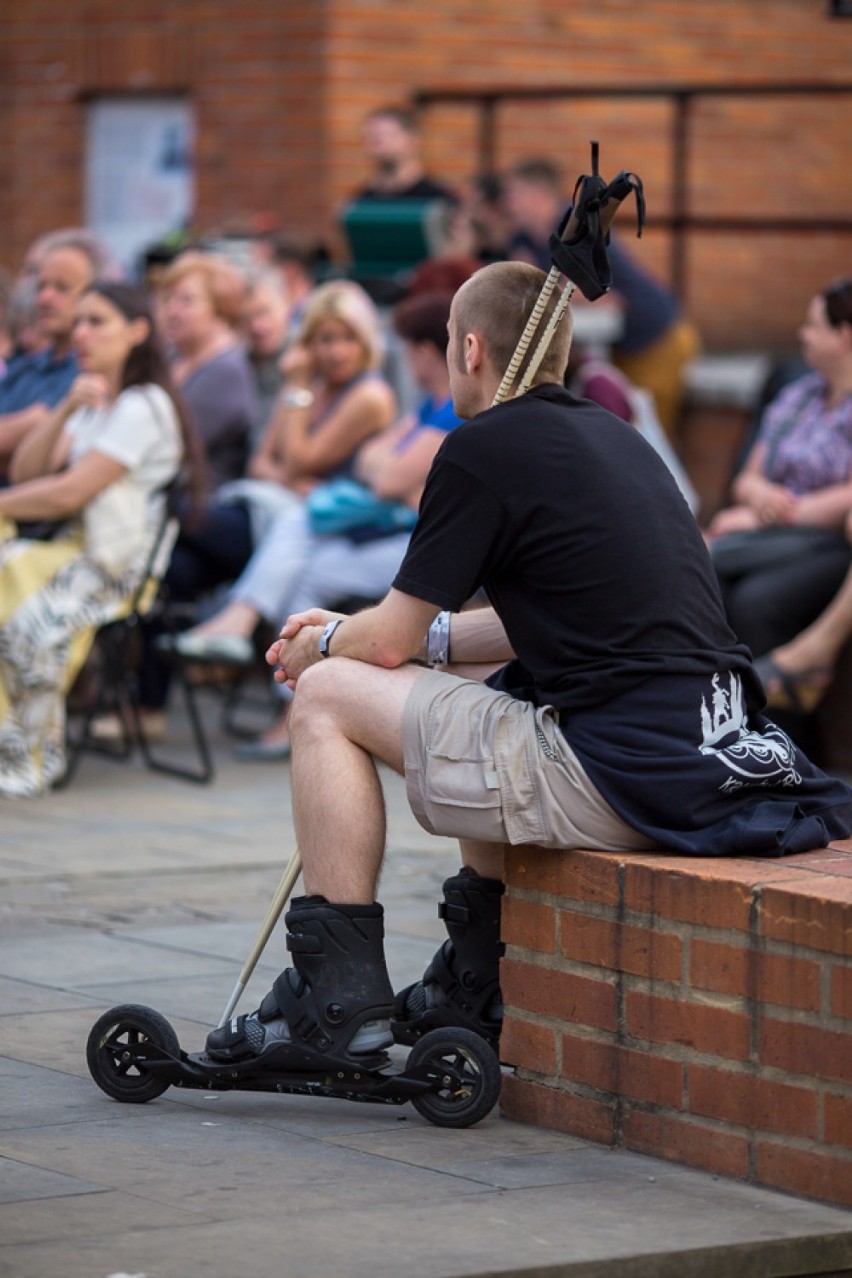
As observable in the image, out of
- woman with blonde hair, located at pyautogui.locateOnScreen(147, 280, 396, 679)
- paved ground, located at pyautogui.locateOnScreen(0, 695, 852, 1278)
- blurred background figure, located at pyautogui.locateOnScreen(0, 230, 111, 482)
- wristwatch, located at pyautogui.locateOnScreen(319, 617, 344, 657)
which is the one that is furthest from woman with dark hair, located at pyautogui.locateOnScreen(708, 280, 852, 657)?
wristwatch, located at pyautogui.locateOnScreen(319, 617, 344, 657)

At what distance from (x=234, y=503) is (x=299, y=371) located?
2.95ft

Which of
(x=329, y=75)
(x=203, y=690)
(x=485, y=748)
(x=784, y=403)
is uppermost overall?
(x=329, y=75)

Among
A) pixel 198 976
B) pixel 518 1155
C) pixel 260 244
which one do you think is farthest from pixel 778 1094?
pixel 260 244

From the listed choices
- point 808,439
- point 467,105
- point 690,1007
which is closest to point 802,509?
point 808,439

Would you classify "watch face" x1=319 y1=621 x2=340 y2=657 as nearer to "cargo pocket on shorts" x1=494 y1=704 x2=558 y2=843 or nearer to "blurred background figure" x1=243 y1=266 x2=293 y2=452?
"cargo pocket on shorts" x1=494 y1=704 x2=558 y2=843

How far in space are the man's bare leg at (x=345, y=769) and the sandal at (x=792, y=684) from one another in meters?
4.05

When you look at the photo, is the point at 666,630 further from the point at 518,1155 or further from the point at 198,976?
the point at 198,976

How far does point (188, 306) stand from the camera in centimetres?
1055

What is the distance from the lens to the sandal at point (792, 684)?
8.54 m

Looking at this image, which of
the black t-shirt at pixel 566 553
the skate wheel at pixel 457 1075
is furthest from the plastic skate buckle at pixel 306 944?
the black t-shirt at pixel 566 553

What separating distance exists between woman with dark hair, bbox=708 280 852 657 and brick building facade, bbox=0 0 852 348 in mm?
4161

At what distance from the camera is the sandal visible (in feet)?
28.0

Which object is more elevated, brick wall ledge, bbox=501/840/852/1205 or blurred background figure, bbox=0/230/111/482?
blurred background figure, bbox=0/230/111/482

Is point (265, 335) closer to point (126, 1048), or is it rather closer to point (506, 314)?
point (506, 314)
